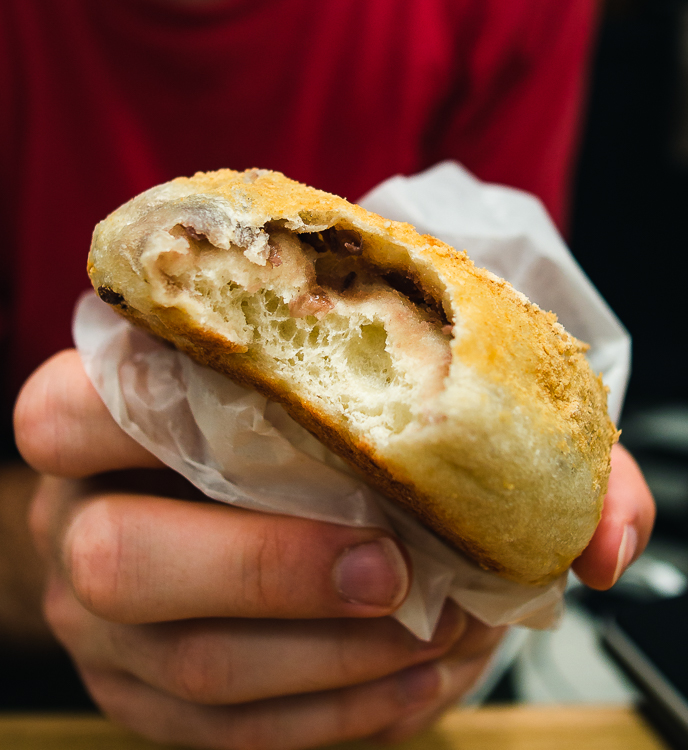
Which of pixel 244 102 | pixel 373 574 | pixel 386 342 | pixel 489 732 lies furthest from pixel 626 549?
pixel 244 102

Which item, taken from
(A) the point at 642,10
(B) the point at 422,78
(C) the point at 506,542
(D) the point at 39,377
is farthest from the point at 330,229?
(A) the point at 642,10

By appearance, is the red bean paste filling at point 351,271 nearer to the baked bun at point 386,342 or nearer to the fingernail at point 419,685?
the baked bun at point 386,342

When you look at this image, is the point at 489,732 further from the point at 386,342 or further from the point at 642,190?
the point at 642,190

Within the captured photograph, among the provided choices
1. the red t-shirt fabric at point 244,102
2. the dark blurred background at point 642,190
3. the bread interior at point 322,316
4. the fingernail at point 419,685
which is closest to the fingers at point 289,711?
the fingernail at point 419,685

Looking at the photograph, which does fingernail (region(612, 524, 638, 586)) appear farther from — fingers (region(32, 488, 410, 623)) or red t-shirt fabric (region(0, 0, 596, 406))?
red t-shirt fabric (region(0, 0, 596, 406))

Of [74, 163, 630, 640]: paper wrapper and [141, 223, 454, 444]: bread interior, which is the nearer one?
[141, 223, 454, 444]: bread interior

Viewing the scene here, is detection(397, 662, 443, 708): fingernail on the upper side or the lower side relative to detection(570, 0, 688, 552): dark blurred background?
lower

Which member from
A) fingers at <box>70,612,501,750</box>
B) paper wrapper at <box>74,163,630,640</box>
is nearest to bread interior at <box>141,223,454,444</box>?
paper wrapper at <box>74,163,630,640</box>
